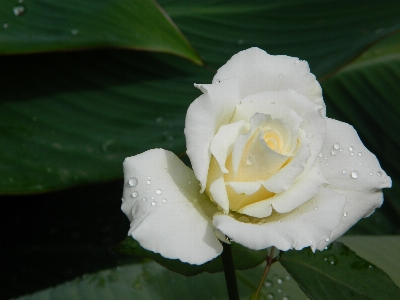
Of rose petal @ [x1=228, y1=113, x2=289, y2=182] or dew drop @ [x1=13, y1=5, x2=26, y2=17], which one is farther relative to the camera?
dew drop @ [x1=13, y1=5, x2=26, y2=17]

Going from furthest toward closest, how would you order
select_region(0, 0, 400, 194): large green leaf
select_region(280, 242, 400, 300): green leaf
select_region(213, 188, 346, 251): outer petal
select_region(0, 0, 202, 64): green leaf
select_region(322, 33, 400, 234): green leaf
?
select_region(322, 33, 400, 234): green leaf
select_region(0, 0, 400, 194): large green leaf
select_region(0, 0, 202, 64): green leaf
select_region(280, 242, 400, 300): green leaf
select_region(213, 188, 346, 251): outer petal

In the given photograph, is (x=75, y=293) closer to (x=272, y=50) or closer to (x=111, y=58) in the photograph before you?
(x=111, y=58)

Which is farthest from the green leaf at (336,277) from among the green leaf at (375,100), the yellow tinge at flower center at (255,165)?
the green leaf at (375,100)

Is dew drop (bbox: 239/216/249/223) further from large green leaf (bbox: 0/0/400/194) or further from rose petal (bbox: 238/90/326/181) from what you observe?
large green leaf (bbox: 0/0/400/194)

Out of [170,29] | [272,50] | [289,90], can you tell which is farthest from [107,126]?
[289,90]

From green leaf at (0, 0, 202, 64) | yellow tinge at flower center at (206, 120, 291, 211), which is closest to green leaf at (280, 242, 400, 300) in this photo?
yellow tinge at flower center at (206, 120, 291, 211)

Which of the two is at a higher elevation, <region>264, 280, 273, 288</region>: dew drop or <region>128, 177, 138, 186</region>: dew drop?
<region>128, 177, 138, 186</region>: dew drop
